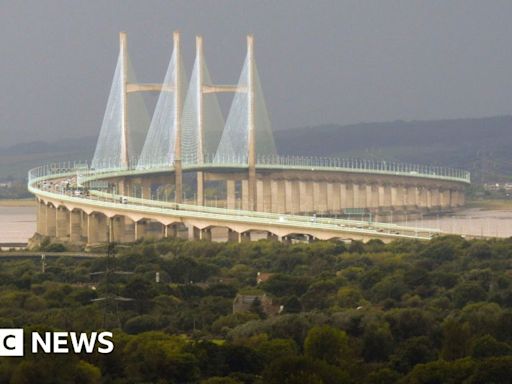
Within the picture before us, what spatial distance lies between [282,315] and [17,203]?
71601mm

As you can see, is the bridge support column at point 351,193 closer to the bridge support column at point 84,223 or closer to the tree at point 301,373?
the bridge support column at point 84,223

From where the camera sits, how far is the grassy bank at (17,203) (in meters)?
107

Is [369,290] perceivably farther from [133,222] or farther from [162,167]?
[162,167]

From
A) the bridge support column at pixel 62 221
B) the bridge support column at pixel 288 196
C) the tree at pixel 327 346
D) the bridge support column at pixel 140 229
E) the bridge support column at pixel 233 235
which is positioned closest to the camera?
the tree at pixel 327 346

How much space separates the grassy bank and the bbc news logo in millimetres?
73324

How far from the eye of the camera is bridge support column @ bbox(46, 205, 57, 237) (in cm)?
7088

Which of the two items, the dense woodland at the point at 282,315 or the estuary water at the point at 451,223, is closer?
the dense woodland at the point at 282,315

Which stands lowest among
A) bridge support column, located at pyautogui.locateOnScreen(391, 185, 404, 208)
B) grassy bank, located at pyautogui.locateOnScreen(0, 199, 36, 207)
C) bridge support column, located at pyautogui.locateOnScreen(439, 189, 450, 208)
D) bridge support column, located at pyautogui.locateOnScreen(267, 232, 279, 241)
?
grassy bank, located at pyautogui.locateOnScreen(0, 199, 36, 207)

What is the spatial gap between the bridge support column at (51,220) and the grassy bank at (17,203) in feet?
111

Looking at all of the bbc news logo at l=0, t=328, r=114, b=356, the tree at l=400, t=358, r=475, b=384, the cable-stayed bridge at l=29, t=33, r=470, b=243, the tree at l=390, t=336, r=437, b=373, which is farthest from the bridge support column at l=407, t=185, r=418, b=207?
the tree at l=400, t=358, r=475, b=384

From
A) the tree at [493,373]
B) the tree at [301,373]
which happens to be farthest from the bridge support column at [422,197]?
the tree at [301,373]

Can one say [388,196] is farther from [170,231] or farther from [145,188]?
[170,231]

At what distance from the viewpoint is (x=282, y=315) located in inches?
1469

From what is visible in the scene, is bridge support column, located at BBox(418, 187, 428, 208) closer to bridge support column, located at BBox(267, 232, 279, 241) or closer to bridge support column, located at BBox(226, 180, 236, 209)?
bridge support column, located at BBox(226, 180, 236, 209)
